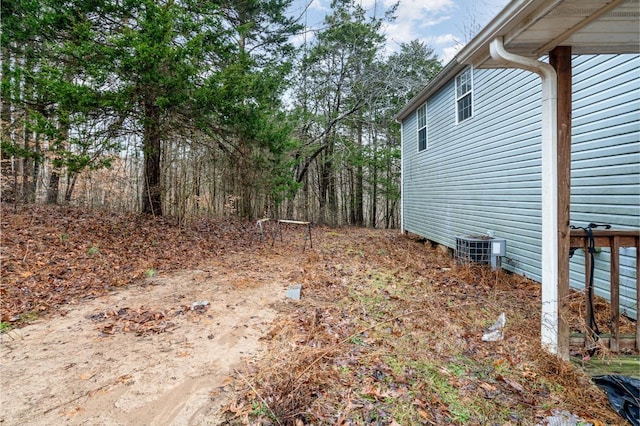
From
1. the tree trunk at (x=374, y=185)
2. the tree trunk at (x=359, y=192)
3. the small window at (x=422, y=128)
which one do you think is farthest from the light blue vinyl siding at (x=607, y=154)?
the tree trunk at (x=359, y=192)

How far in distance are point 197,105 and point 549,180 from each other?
6232 mm

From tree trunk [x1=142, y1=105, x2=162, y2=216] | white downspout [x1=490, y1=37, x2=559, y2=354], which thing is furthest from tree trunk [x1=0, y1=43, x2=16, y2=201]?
white downspout [x1=490, y1=37, x2=559, y2=354]

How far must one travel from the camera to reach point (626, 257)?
3.50 m

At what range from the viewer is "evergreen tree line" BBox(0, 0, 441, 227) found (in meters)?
5.55

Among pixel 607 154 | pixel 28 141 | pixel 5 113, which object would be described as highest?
pixel 5 113

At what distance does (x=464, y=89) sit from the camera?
718cm

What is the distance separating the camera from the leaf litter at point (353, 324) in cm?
218

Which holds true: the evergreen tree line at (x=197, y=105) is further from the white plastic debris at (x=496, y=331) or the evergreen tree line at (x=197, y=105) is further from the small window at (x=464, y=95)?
the white plastic debris at (x=496, y=331)

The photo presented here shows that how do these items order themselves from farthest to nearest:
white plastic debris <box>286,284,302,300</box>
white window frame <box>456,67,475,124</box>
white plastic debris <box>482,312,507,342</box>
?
1. white window frame <box>456,67,475,124</box>
2. white plastic debris <box>286,284,302,300</box>
3. white plastic debris <box>482,312,507,342</box>

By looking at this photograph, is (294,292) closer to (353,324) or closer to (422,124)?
(353,324)

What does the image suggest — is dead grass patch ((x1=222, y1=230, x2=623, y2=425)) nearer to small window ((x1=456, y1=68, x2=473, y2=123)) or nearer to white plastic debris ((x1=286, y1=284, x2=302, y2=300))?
white plastic debris ((x1=286, y1=284, x2=302, y2=300))

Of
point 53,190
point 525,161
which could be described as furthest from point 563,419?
point 53,190

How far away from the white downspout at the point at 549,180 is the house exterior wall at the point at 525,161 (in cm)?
158

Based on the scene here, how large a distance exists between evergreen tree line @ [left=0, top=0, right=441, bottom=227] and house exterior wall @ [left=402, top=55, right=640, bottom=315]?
4.71 m
